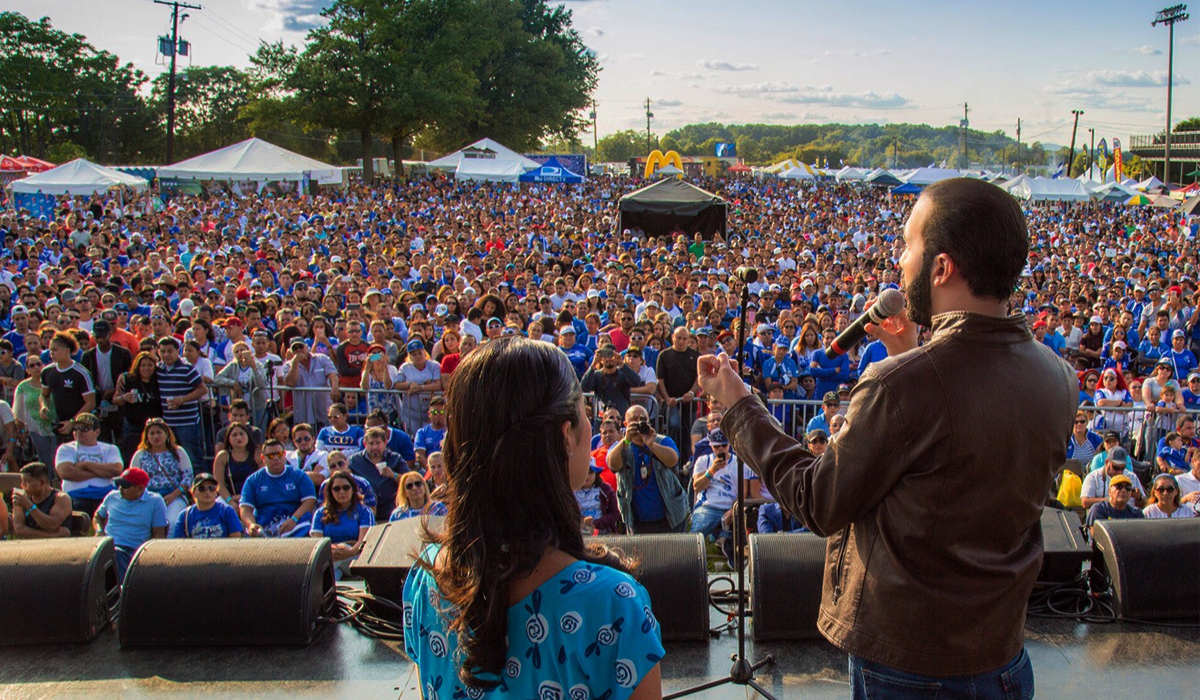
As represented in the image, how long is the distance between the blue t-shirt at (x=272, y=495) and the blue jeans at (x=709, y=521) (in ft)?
9.68

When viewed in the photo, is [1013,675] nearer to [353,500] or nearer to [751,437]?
[751,437]

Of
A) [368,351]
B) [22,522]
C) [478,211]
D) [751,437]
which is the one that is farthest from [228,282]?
[478,211]

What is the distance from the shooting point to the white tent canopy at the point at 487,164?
30.8 metres

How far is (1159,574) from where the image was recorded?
12.8 ft

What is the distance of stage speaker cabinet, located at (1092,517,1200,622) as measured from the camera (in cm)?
387

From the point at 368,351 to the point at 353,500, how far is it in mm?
2959

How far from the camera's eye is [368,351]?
8914mm

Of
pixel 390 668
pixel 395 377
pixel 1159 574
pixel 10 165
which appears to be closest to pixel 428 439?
pixel 395 377

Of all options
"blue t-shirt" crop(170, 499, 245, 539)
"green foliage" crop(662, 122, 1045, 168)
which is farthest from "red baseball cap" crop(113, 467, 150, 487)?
"green foliage" crop(662, 122, 1045, 168)

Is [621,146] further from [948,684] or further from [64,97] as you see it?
[948,684]

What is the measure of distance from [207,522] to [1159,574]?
18.2ft

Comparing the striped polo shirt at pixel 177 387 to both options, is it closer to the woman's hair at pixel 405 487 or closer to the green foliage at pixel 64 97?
the woman's hair at pixel 405 487

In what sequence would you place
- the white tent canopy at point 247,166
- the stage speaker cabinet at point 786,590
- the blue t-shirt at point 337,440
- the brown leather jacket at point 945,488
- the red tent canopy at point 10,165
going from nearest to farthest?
1. the brown leather jacket at point 945,488
2. the stage speaker cabinet at point 786,590
3. the blue t-shirt at point 337,440
4. the white tent canopy at point 247,166
5. the red tent canopy at point 10,165

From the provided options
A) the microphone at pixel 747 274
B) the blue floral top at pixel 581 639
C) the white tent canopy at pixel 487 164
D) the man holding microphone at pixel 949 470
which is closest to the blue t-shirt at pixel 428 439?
the microphone at pixel 747 274
